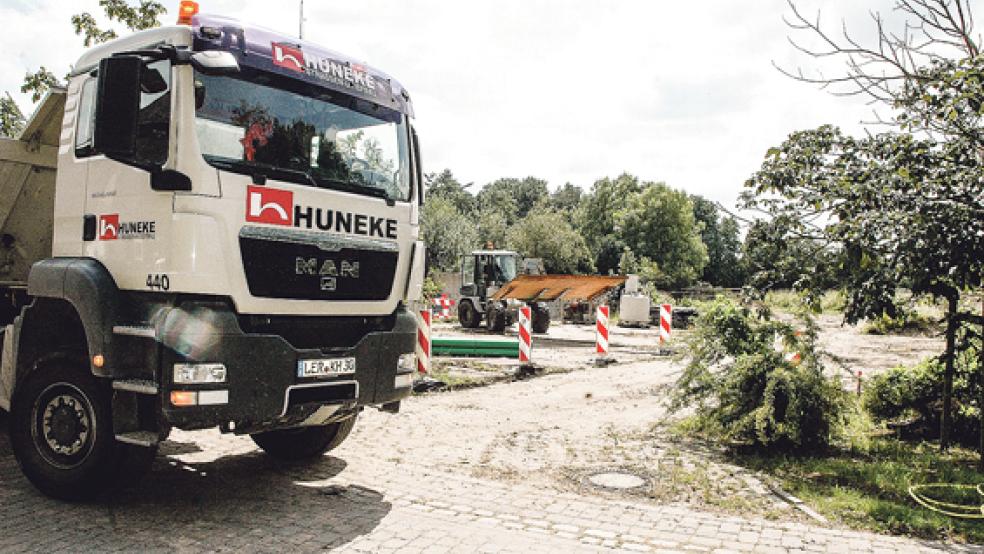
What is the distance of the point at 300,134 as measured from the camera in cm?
565

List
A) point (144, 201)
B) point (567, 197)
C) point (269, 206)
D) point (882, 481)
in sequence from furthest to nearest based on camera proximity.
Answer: point (567, 197) < point (882, 481) < point (269, 206) < point (144, 201)

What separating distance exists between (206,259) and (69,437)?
1.80 m

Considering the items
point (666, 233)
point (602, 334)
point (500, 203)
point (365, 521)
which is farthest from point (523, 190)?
point (365, 521)

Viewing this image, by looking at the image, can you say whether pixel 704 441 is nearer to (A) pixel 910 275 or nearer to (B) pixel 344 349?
(A) pixel 910 275

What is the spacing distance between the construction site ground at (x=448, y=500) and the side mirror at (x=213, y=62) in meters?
3.13

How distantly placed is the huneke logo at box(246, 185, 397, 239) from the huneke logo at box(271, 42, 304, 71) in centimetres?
97

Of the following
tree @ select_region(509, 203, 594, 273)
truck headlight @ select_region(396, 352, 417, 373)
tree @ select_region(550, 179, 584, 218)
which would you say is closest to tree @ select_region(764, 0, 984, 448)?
truck headlight @ select_region(396, 352, 417, 373)

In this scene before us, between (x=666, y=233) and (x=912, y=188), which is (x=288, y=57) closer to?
(x=912, y=188)

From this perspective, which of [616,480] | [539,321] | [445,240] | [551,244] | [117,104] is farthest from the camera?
[551,244]

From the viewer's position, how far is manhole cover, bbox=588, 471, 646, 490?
6.46 meters

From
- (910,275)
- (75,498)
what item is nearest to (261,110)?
(75,498)

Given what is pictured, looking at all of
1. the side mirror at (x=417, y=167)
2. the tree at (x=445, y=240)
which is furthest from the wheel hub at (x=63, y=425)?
the tree at (x=445, y=240)

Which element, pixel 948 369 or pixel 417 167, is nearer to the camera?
pixel 417 167

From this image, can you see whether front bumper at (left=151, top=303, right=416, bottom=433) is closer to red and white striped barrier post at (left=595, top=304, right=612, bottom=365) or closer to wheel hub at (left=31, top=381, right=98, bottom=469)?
wheel hub at (left=31, top=381, right=98, bottom=469)
